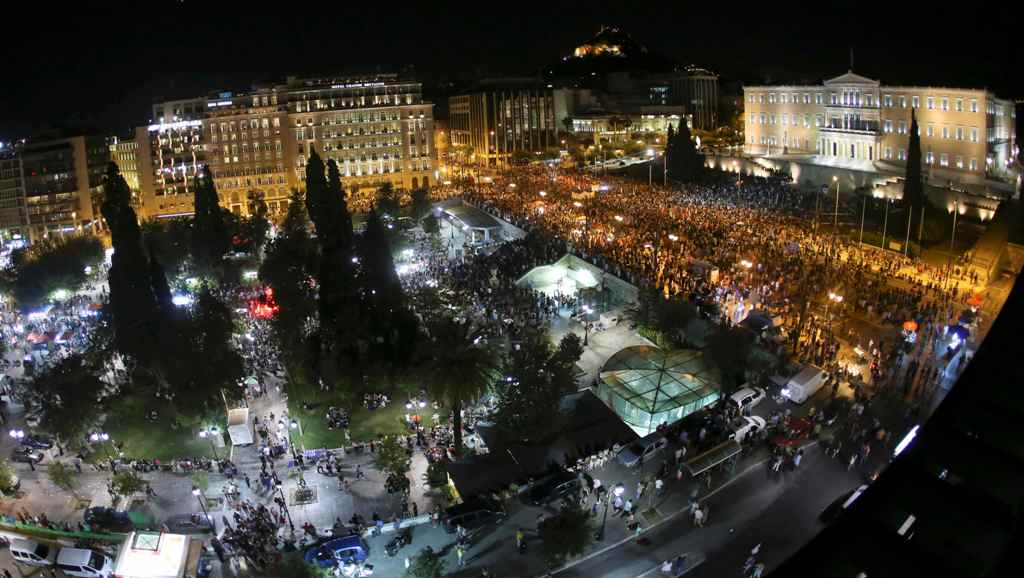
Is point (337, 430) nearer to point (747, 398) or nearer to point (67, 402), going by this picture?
point (67, 402)

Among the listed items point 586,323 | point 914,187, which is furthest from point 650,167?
point 586,323

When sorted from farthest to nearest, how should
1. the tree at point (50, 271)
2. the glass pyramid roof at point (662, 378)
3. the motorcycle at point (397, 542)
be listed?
the tree at point (50, 271) < the glass pyramid roof at point (662, 378) < the motorcycle at point (397, 542)

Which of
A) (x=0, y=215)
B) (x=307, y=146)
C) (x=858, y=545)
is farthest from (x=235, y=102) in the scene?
(x=858, y=545)

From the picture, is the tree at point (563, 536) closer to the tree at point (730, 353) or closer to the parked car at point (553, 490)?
the parked car at point (553, 490)

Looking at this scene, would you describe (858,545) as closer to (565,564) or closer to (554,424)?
(565,564)

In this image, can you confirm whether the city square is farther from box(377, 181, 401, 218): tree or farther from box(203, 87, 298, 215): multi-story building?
box(203, 87, 298, 215): multi-story building

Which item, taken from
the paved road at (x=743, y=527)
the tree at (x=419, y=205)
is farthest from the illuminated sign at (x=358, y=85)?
the paved road at (x=743, y=527)
